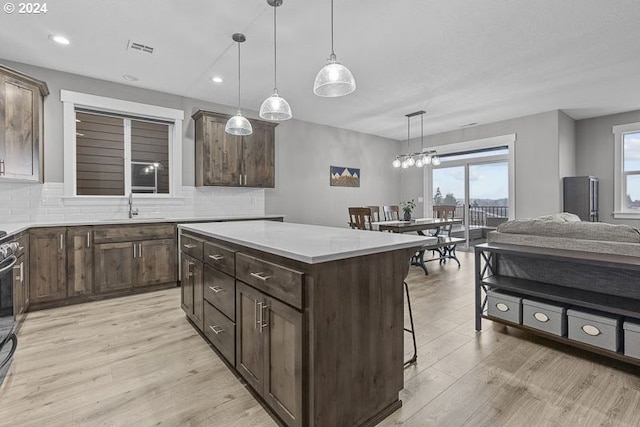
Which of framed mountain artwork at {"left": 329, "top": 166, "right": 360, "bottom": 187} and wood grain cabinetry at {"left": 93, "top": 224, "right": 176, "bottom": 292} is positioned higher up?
framed mountain artwork at {"left": 329, "top": 166, "right": 360, "bottom": 187}

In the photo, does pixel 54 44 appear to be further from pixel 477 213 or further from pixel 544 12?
pixel 477 213

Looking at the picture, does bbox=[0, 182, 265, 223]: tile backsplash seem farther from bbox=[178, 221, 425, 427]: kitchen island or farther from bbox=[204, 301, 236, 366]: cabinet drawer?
bbox=[178, 221, 425, 427]: kitchen island

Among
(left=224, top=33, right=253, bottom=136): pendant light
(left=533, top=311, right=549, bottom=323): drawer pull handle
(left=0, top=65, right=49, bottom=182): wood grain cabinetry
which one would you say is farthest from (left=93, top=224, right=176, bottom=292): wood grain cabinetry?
(left=533, top=311, right=549, bottom=323): drawer pull handle

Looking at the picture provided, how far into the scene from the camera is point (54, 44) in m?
3.13

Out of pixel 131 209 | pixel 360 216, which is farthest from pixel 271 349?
pixel 131 209

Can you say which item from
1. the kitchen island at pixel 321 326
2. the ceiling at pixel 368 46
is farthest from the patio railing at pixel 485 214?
the kitchen island at pixel 321 326

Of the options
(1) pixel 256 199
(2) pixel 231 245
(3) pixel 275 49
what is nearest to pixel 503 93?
(3) pixel 275 49

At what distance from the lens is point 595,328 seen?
2.05 meters

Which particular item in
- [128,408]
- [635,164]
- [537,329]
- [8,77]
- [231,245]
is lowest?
[128,408]

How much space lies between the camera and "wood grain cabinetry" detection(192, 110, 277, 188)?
14.8 feet

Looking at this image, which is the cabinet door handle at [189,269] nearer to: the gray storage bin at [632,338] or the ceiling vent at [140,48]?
the ceiling vent at [140,48]

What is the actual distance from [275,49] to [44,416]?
3416mm

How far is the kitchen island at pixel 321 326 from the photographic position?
1321mm

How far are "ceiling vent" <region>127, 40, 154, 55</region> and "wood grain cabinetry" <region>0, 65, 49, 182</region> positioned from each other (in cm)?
114
